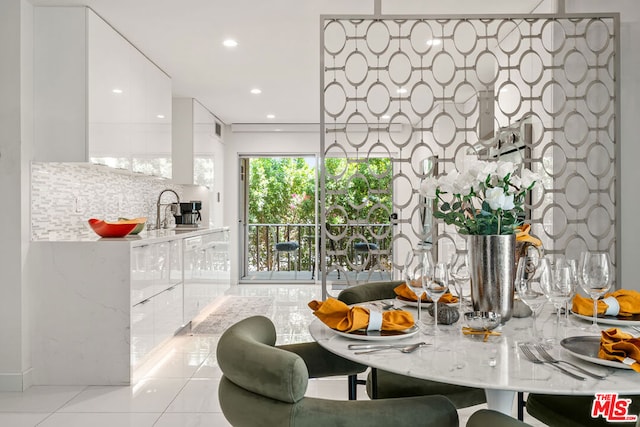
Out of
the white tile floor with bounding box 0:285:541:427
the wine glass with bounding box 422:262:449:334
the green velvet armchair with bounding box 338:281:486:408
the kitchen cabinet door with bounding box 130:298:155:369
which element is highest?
the wine glass with bounding box 422:262:449:334

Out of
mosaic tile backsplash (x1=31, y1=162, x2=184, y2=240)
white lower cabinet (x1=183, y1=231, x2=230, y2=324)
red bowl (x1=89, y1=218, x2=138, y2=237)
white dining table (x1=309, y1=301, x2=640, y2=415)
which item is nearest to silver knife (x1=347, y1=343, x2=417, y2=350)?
white dining table (x1=309, y1=301, x2=640, y2=415)

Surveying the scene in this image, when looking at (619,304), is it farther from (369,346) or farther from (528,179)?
(369,346)

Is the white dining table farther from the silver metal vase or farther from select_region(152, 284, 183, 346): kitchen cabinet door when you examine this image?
select_region(152, 284, 183, 346): kitchen cabinet door

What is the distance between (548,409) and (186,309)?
3467mm

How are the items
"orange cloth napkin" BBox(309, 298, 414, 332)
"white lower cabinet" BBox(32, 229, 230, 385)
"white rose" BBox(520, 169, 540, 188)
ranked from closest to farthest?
"orange cloth napkin" BBox(309, 298, 414, 332) → "white rose" BBox(520, 169, 540, 188) → "white lower cabinet" BBox(32, 229, 230, 385)

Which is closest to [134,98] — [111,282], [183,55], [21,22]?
[183,55]

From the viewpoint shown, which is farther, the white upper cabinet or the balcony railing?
the balcony railing

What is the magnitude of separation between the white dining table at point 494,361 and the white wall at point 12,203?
94.5 inches

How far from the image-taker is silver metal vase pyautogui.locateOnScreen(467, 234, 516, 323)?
1617 mm

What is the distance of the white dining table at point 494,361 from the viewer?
43.4 inches

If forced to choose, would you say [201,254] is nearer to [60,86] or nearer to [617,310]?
[60,86]

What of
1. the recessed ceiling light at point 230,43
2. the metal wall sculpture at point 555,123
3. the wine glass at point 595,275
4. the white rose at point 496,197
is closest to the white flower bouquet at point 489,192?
the white rose at point 496,197

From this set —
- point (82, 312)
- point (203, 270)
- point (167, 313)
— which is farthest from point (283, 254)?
point (82, 312)

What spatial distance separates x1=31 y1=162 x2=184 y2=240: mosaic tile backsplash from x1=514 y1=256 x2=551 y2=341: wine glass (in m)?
3.00
